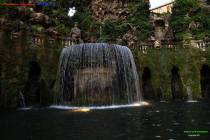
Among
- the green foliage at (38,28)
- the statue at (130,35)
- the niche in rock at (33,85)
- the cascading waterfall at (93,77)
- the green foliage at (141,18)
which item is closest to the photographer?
the cascading waterfall at (93,77)

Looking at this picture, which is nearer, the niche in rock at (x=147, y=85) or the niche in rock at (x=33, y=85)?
the niche in rock at (x=33, y=85)

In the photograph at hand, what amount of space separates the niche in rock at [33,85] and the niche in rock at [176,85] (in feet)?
33.8

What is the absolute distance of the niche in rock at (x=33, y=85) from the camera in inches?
778

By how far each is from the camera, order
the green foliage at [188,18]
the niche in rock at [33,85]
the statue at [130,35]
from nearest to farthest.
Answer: the niche in rock at [33,85]
the green foliage at [188,18]
the statue at [130,35]

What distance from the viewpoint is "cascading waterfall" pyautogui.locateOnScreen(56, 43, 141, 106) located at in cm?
1909

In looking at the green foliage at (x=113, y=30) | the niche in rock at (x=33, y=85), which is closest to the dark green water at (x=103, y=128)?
the niche in rock at (x=33, y=85)

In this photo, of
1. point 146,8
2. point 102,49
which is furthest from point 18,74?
point 146,8

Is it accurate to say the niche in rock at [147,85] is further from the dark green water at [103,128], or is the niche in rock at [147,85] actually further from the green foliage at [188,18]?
the green foliage at [188,18]

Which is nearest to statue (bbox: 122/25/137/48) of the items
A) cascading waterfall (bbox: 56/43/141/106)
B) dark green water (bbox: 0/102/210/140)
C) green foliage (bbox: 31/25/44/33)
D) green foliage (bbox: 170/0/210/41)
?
green foliage (bbox: 170/0/210/41)

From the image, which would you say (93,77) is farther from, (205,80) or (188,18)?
(188,18)

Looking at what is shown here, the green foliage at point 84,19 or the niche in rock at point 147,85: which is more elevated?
the green foliage at point 84,19

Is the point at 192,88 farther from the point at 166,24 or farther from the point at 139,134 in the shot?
the point at 166,24

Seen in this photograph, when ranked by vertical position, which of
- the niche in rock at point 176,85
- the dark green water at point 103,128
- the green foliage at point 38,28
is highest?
the green foliage at point 38,28

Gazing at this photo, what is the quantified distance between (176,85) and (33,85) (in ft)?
35.9
